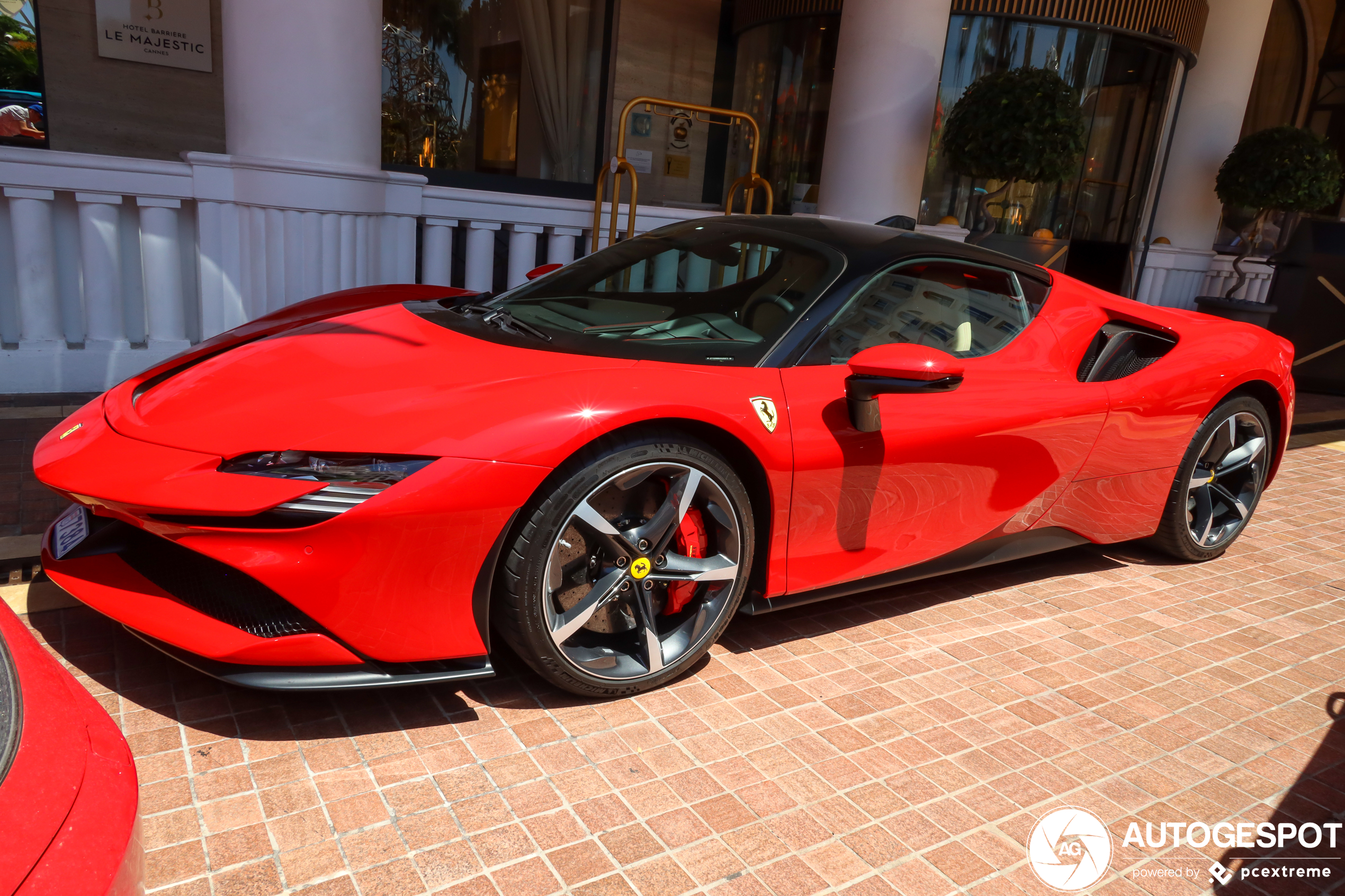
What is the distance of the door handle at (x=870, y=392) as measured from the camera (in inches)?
106

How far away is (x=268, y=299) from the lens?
541 cm

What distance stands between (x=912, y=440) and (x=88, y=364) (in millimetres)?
4599

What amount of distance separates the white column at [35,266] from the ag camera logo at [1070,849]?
5.32 metres

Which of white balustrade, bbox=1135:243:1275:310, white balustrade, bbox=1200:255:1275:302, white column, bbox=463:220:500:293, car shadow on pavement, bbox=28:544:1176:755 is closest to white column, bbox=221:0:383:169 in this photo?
white column, bbox=463:220:500:293

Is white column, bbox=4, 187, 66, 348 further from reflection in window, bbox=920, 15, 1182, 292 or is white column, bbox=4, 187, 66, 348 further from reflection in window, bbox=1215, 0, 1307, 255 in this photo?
reflection in window, bbox=1215, 0, 1307, 255

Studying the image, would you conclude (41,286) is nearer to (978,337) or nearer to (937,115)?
(978,337)

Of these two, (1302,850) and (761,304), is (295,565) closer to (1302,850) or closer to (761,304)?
(761,304)

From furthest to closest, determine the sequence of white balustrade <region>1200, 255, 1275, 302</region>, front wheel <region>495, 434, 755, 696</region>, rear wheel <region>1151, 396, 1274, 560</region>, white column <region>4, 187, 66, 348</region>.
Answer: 1. white balustrade <region>1200, 255, 1275, 302</region>
2. white column <region>4, 187, 66, 348</region>
3. rear wheel <region>1151, 396, 1274, 560</region>
4. front wheel <region>495, 434, 755, 696</region>

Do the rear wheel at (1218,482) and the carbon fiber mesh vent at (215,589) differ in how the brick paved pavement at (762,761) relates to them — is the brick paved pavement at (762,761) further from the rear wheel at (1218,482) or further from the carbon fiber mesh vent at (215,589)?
the rear wheel at (1218,482)

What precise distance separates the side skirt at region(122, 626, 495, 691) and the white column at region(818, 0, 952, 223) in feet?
19.7

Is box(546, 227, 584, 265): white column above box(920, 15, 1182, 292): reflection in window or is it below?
below

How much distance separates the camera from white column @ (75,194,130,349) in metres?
5.04

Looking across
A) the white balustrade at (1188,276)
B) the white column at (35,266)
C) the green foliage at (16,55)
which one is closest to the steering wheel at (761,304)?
the white column at (35,266)

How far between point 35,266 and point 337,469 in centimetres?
400
